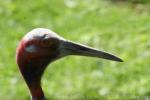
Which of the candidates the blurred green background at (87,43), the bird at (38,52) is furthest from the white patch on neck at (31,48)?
the blurred green background at (87,43)

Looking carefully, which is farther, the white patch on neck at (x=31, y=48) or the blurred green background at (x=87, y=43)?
the blurred green background at (x=87, y=43)

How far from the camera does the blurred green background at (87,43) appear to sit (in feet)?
21.7

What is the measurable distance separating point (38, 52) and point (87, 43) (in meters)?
3.43

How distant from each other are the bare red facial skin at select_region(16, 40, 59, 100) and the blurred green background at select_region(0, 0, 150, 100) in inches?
90.1

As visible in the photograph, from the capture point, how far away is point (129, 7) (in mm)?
8594

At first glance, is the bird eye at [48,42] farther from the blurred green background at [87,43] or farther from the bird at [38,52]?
the blurred green background at [87,43]

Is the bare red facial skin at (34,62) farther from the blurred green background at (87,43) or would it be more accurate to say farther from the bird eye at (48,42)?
the blurred green background at (87,43)

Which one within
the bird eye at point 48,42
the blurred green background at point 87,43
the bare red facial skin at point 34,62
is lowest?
the bare red facial skin at point 34,62

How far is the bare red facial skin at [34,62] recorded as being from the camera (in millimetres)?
4148

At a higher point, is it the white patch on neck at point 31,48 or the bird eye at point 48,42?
the bird eye at point 48,42

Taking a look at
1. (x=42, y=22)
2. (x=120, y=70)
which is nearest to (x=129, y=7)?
(x=42, y=22)

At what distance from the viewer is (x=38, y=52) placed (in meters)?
4.22

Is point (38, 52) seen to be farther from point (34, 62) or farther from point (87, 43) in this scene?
point (87, 43)

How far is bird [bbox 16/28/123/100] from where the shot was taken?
4.15m
